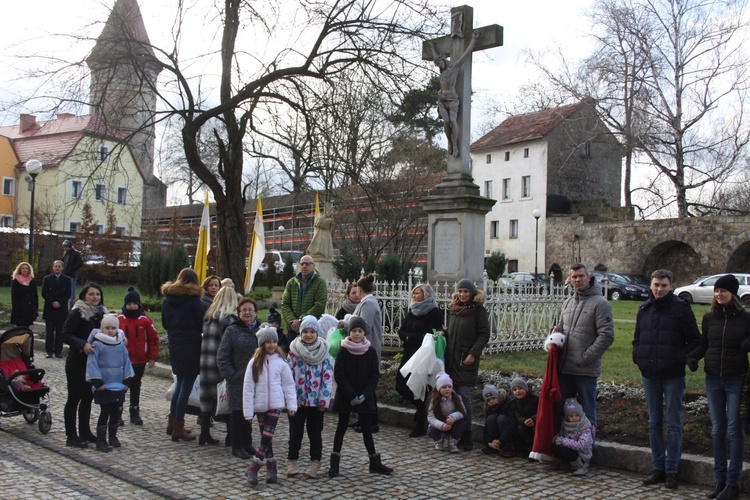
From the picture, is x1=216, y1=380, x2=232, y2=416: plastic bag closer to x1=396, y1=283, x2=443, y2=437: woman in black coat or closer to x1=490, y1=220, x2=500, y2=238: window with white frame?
x1=396, y1=283, x2=443, y2=437: woman in black coat

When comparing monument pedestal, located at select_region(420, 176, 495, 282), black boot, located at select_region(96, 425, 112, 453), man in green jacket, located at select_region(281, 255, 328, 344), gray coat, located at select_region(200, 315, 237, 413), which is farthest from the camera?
monument pedestal, located at select_region(420, 176, 495, 282)

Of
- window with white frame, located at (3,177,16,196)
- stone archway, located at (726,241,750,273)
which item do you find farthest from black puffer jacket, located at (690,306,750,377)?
window with white frame, located at (3,177,16,196)

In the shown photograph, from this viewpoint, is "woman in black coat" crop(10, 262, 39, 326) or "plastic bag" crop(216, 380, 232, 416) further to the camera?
"woman in black coat" crop(10, 262, 39, 326)

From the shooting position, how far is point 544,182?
48156mm

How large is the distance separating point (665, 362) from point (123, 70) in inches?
464

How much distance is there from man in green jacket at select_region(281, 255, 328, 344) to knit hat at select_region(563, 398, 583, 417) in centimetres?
340

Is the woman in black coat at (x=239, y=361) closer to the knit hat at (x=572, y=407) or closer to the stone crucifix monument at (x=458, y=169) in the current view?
the knit hat at (x=572, y=407)

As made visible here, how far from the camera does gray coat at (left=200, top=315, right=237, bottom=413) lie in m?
7.37

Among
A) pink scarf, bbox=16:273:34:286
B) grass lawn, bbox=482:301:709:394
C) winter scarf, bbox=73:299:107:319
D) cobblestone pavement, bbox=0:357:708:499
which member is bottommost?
cobblestone pavement, bbox=0:357:708:499

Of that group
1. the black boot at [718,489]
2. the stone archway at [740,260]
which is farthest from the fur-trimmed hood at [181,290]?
the stone archway at [740,260]

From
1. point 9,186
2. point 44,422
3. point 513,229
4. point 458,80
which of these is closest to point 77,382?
point 44,422

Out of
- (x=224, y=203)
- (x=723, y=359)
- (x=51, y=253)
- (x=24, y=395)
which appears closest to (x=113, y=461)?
(x=24, y=395)

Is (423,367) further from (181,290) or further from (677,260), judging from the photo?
(677,260)

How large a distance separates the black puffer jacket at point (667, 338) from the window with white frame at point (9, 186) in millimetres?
57748
